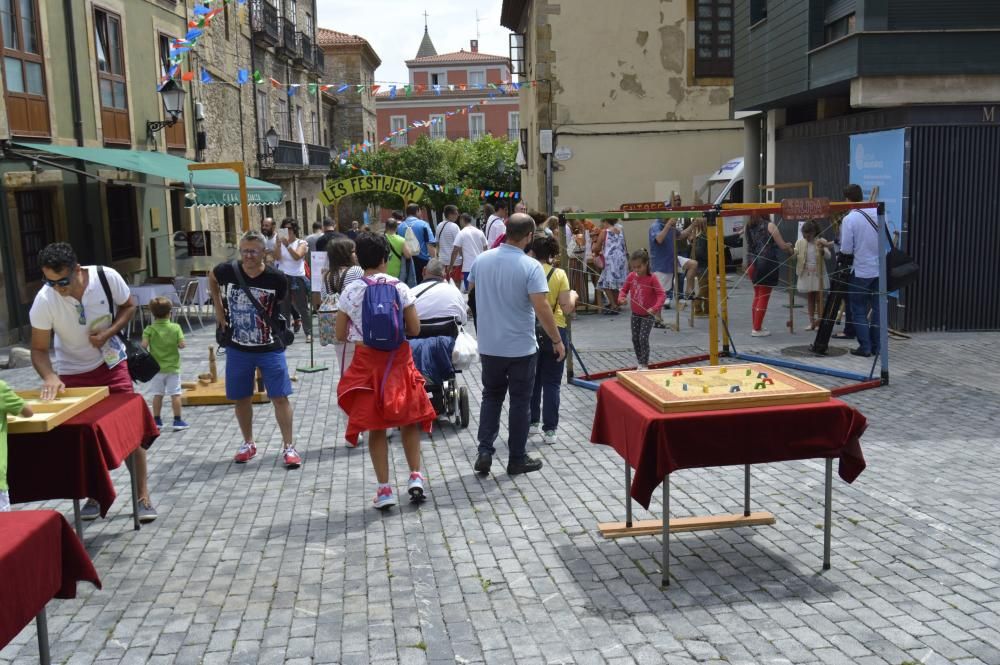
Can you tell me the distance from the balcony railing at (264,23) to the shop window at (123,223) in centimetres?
1169

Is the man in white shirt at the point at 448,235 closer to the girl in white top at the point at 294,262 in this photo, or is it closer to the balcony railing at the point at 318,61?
the girl in white top at the point at 294,262

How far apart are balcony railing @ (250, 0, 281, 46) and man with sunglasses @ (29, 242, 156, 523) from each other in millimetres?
26233

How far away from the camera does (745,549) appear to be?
18.2 ft

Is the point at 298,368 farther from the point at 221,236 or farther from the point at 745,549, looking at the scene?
the point at 221,236

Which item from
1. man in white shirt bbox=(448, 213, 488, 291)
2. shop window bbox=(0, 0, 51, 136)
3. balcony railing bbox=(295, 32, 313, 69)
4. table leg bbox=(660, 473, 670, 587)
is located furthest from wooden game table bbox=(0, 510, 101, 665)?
balcony railing bbox=(295, 32, 313, 69)

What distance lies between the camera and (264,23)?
31516 millimetres

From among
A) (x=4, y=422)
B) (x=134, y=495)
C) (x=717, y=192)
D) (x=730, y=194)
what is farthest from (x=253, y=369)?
(x=717, y=192)

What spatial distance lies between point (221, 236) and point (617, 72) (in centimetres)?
1092

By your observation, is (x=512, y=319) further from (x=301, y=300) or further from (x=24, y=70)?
(x=24, y=70)

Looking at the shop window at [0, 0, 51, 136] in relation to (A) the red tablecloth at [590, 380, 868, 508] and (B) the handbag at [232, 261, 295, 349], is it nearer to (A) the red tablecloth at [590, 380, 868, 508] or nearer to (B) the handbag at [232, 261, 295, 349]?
(B) the handbag at [232, 261, 295, 349]

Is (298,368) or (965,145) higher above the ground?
(965,145)

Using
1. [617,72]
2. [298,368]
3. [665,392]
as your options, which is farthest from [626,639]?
[617,72]

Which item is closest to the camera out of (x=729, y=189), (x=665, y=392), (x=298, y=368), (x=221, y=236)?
(x=665, y=392)

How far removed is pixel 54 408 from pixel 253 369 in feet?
7.37
